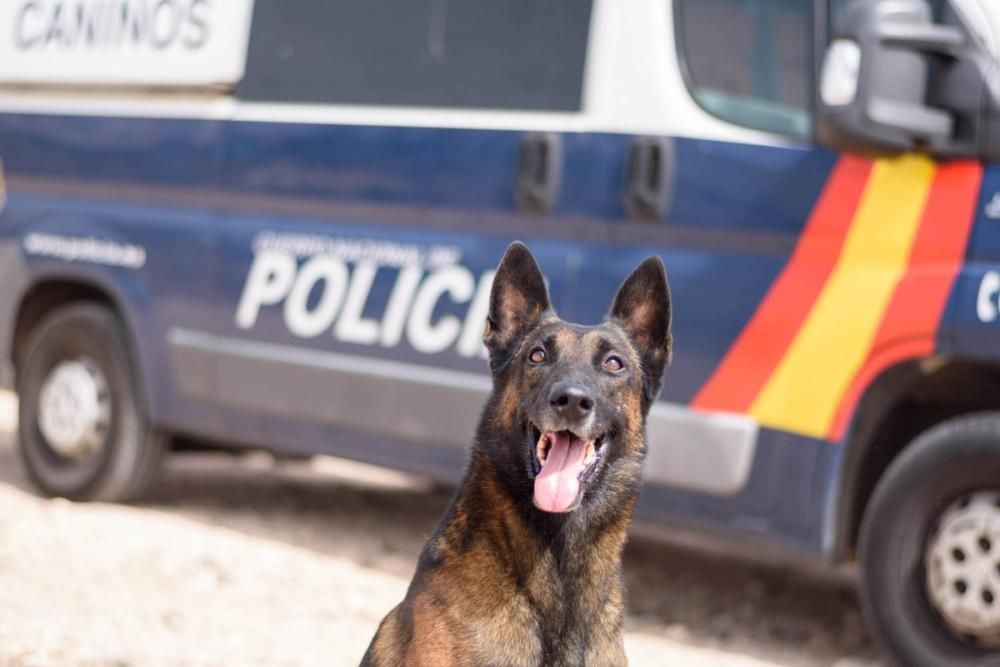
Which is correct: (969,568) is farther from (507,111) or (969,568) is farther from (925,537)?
(507,111)

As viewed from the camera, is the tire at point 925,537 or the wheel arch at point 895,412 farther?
the wheel arch at point 895,412

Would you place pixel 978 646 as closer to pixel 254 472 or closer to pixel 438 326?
pixel 438 326

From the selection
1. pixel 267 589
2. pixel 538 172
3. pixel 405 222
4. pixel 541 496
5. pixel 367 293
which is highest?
pixel 538 172

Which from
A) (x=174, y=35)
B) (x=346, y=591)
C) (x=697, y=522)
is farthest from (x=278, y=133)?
(x=697, y=522)

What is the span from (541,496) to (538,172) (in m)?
2.43

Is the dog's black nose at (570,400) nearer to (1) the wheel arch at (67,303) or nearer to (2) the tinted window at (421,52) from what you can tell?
(2) the tinted window at (421,52)

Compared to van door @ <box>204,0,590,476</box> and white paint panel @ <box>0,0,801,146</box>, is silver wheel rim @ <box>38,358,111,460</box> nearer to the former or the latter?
van door @ <box>204,0,590,476</box>

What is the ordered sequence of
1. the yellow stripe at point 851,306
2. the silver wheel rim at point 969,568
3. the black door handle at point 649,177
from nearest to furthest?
the silver wheel rim at point 969,568, the yellow stripe at point 851,306, the black door handle at point 649,177

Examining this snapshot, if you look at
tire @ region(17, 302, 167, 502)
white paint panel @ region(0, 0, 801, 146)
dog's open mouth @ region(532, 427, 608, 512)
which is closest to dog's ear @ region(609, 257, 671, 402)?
dog's open mouth @ region(532, 427, 608, 512)

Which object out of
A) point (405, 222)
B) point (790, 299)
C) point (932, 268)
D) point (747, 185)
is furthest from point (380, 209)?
point (932, 268)

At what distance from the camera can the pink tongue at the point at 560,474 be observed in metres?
3.52

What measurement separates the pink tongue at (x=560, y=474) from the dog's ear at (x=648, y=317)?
379mm

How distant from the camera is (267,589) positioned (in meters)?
6.02

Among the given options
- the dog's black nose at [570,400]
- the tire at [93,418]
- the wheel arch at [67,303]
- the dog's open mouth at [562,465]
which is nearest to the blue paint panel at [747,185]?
the dog's open mouth at [562,465]
